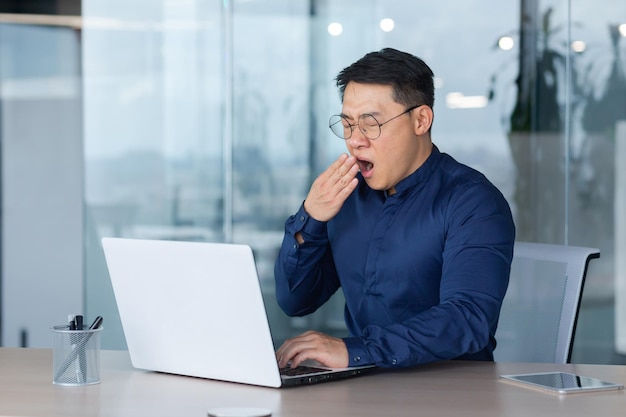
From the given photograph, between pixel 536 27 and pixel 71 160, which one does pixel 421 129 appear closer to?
pixel 536 27

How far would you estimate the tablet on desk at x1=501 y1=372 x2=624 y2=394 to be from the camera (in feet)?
6.39

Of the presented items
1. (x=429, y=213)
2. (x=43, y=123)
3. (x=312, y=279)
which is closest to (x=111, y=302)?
(x=43, y=123)

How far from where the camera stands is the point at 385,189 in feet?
8.60

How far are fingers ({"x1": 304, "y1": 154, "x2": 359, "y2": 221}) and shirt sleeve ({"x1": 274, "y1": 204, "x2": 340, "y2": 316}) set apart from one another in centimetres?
5

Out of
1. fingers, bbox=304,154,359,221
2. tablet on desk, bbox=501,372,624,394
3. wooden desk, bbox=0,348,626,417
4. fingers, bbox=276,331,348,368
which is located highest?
fingers, bbox=304,154,359,221

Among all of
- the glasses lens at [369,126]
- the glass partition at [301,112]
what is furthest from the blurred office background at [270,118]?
the glasses lens at [369,126]

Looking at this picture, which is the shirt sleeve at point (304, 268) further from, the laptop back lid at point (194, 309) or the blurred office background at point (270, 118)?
the blurred office background at point (270, 118)

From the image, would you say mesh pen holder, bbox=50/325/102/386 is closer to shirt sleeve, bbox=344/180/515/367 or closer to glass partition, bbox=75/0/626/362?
shirt sleeve, bbox=344/180/515/367

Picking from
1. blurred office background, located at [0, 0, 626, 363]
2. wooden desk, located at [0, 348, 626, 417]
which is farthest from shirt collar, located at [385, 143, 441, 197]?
blurred office background, located at [0, 0, 626, 363]

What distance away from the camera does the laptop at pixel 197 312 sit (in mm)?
1899

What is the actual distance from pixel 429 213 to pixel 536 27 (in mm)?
2191

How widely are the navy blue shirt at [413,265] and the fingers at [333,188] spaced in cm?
5

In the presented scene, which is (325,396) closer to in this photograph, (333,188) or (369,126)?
(333,188)

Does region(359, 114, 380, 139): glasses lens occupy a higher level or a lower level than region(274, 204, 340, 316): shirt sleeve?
higher
